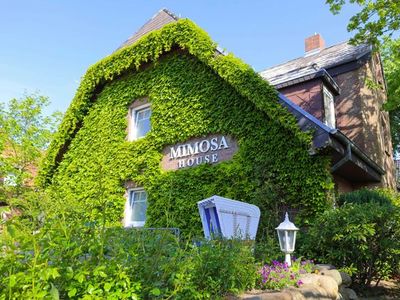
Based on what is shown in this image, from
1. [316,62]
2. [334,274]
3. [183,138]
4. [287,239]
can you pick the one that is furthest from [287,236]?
[316,62]

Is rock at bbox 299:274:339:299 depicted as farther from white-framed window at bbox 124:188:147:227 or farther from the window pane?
the window pane

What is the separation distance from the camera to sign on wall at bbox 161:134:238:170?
967 centimetres

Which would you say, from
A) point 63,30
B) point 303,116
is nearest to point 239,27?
point 303,116

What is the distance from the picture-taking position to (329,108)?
11.7 m

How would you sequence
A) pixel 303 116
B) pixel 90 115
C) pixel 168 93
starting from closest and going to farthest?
pixel 303 116, pixel 168 93, pixel 90 115

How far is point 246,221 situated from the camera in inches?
266

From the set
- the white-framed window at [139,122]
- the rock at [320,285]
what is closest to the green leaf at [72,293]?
the rock at [320,285]

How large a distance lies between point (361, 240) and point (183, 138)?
5783mm

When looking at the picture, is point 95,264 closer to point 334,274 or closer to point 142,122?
point 334,274

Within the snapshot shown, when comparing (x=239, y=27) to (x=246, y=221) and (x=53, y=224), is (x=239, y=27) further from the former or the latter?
(x=53, y=224)

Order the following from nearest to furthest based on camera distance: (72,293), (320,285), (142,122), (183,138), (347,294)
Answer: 1. (72,293)
2. (320,285)
3. (347,294)
4. (183,138)
5. (142,122)

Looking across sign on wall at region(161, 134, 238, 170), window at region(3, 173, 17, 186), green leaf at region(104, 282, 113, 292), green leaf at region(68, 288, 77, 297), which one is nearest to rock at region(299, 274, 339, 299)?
green leaf at region(104, 282, 113, 292)

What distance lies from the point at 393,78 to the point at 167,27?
8005 mm

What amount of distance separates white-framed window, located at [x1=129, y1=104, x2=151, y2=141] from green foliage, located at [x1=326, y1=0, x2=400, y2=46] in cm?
720
